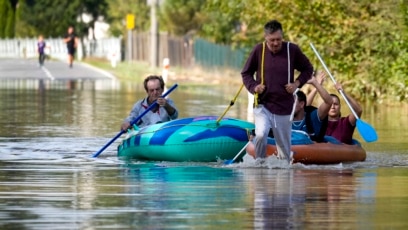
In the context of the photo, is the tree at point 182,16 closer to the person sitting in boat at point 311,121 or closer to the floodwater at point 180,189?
the floodwater at point 180,189

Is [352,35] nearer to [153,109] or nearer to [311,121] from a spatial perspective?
[153,109]

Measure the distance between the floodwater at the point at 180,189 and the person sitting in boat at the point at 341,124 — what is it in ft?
1.50

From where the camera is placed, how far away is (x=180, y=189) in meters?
14.3

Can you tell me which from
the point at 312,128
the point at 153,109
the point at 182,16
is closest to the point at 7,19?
the point at 182,16

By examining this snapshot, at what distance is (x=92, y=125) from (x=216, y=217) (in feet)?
47.3

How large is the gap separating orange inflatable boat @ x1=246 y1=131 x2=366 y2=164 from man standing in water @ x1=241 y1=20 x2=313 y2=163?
2.38 feet

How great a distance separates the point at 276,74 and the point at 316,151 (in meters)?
1.61

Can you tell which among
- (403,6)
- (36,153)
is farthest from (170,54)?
(36,153)

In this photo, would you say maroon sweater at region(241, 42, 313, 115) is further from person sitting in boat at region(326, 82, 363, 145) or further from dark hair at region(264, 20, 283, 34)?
person sitting in boat at region(326, 82, 363, 145)

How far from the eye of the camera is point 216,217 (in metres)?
11.8

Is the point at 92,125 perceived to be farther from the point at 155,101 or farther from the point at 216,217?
the point at 216,217

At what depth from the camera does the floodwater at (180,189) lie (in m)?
11.6

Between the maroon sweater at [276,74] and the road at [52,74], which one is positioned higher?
the maroon sweater at [276,74]

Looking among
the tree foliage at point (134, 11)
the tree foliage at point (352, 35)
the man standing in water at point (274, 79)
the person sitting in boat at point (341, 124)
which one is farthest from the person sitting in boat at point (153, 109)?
the tree foliage at point (134, 11)
